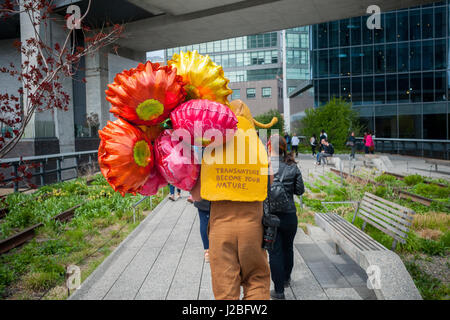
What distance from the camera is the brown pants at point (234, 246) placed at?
245 cm

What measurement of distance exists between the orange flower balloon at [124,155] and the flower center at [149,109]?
0.40 feet

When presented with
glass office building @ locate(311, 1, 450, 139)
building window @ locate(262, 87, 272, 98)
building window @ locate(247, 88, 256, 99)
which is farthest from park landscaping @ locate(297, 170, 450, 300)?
building window @ locate(247, 88, 256, 99)

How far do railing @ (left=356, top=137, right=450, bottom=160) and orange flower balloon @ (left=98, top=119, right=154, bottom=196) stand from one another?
955 inches

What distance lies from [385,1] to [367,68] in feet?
70.0

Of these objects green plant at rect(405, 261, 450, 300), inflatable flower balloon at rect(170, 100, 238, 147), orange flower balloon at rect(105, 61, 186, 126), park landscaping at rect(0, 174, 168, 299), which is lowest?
green plant at rect(405, 261, 450, 300)

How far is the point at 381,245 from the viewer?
4098 millimetres

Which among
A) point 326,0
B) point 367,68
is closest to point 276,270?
point 326,0

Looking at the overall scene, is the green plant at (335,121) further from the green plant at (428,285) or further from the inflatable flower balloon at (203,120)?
the inflatable flower balloon at (203,120)

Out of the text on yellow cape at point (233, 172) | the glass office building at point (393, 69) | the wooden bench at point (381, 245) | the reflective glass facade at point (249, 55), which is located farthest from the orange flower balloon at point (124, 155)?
the reflective glass facade at point (249, 55)

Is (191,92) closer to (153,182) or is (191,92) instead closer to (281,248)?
(153,182)

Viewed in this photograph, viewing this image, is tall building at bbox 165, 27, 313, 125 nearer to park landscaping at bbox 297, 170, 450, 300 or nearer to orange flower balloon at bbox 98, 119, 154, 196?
park landscaping at bbox 297, 170, 450, 300

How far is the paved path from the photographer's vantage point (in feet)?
13.1

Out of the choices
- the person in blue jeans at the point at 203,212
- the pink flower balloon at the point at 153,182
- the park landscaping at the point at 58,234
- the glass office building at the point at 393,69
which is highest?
the glass office building at the point at 393,69
